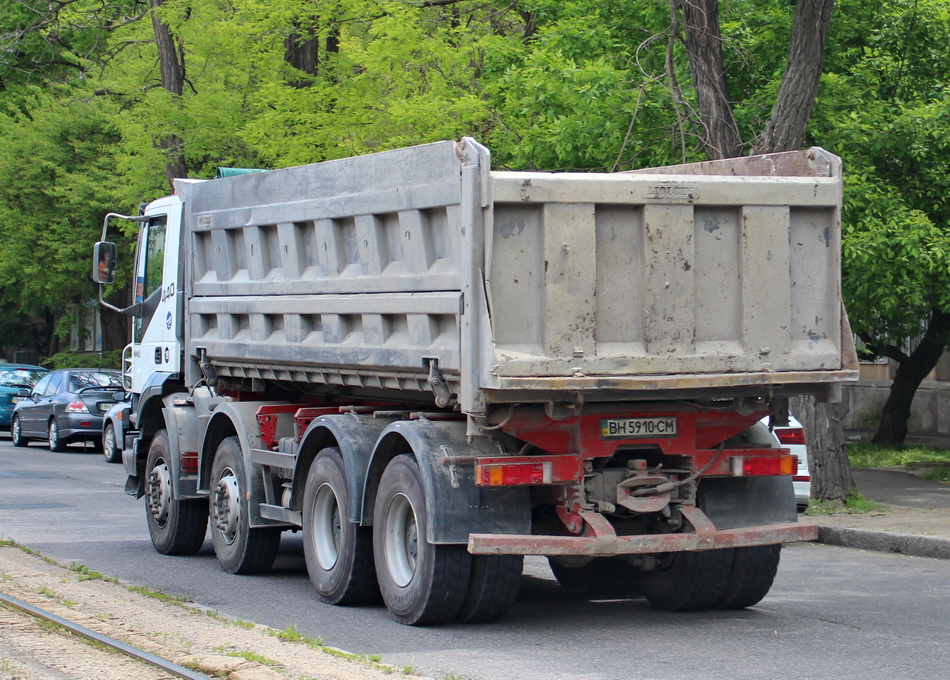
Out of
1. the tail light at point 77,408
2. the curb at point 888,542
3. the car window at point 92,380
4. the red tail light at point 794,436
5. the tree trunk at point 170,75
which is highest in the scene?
the tree trunk at point 170,75

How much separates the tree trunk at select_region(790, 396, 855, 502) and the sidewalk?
0.45 m

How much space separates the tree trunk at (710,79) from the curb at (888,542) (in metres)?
4.23

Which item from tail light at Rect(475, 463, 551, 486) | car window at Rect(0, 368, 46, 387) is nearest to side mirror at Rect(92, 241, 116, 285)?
tail light at Rect(475, 463, 551, 486)

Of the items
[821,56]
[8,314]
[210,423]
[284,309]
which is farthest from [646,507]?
[8,314]

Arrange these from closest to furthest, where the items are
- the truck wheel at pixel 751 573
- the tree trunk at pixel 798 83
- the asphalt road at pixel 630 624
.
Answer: the asphalt road at pixel 630 624, the truck wheel at pixel 751 573, the tree trunk at pixel 798 83

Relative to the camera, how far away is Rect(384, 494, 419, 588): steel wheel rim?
28.2 ft

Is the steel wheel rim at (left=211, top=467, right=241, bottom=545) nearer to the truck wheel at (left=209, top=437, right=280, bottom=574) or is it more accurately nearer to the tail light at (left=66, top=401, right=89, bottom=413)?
the truck wheel at (left=209, top=437, right=280, bottom=574)

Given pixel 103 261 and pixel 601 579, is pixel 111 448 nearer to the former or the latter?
pixel 103 261

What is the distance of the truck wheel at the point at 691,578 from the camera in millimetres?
9016

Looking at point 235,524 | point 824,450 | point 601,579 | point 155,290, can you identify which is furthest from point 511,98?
point 601,579

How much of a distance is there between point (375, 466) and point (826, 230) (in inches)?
124

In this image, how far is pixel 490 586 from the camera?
8.34 metres

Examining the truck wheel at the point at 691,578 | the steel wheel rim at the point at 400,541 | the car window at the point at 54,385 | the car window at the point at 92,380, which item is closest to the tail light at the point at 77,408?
the car window at the point at 92,380

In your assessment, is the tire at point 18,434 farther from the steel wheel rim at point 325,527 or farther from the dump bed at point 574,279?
the dump bed at point 574,279
